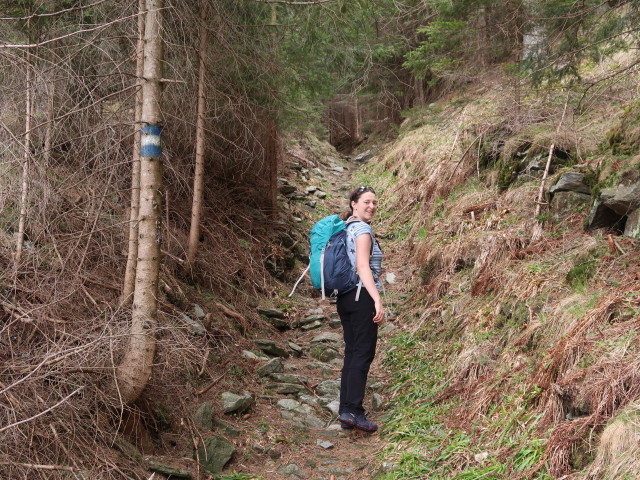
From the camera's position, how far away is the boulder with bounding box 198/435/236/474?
4199 mm

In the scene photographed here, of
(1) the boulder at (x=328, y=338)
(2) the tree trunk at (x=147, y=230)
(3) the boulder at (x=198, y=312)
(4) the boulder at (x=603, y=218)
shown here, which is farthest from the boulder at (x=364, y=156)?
(2) the tree trunk at (x=147, y=230)

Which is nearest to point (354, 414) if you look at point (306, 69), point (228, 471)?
point (228, 471)

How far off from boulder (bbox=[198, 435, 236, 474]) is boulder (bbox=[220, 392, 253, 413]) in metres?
0.64

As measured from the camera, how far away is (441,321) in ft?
21.3

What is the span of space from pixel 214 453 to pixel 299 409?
1405 mm

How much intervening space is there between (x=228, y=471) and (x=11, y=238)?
2.86m

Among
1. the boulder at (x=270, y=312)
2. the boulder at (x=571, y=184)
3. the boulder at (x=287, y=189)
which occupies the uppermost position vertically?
the boulder at (x=571, y=184)

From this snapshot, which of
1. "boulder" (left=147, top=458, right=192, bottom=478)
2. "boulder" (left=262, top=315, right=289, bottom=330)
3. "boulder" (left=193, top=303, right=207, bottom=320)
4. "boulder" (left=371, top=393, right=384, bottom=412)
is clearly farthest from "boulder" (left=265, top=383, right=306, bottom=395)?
"boulder" (left=147, top=458, right=192, bottom=478)

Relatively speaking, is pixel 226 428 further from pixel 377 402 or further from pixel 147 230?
pixel 147 230

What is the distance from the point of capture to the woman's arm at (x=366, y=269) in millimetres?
4852

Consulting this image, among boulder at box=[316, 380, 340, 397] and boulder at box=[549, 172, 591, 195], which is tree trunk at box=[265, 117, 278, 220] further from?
boulder at box=[549, 172, 591, 195]

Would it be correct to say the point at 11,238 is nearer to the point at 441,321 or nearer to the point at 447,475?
the point at 447,475

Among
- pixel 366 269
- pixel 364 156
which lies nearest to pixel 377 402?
pixel 366 269

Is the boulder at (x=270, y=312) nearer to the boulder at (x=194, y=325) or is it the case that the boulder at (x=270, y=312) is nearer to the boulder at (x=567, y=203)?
the boulder at (x=194, y=325)
